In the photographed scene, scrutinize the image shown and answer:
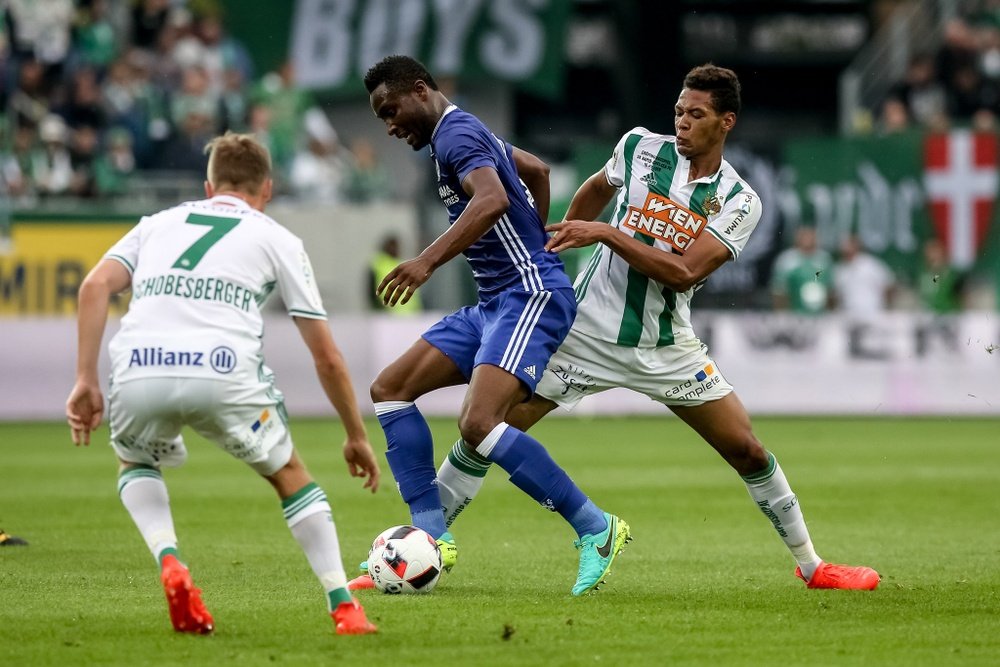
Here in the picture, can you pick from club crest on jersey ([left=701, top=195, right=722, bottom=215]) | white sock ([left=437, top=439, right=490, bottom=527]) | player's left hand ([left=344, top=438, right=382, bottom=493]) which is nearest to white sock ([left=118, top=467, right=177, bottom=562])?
player's left hand ([left=344, top=438, right=382, bottom=493])

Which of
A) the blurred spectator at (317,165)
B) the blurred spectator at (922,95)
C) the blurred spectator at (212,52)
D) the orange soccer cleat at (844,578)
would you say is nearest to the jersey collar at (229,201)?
the orange soccer cleat at (844,578)

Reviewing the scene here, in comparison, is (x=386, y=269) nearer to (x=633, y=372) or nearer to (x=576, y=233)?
(x=633, y=372)

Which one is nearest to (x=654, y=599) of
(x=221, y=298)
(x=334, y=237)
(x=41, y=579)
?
(x=221, y=298)

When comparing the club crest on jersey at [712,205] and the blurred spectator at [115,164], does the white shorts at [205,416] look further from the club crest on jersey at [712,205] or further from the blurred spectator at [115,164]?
the blurred spectator at [115,164]

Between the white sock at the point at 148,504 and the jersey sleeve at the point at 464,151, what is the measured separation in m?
1.92

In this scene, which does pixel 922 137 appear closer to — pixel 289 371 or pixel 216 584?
pixel 289 371

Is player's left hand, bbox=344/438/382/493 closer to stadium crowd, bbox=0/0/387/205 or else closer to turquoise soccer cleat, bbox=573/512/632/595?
turquoise soccer cleat, bbox=573/512/632/595

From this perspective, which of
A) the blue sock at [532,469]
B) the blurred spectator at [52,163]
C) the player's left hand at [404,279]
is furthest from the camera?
the blurred spectator at [52,163]

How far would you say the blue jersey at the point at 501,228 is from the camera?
22.8 ft

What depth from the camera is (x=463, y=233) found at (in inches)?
261

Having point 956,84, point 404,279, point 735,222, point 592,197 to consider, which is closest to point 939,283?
point 956,84

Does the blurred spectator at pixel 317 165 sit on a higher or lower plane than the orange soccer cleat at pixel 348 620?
lower

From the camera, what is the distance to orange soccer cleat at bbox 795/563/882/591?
23.4 ft

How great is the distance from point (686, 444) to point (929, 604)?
941 cm
